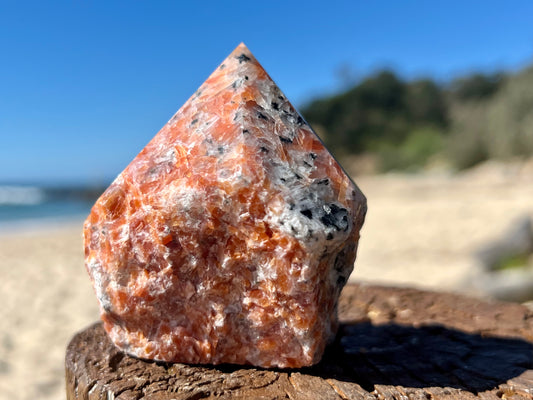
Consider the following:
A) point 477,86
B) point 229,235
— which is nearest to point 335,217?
point 229,235

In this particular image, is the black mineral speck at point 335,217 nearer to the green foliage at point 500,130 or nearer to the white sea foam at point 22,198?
the green foliage at point 500,130

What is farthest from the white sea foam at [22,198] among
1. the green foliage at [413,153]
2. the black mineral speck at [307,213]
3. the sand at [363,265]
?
the black mineral speck at [307,213]

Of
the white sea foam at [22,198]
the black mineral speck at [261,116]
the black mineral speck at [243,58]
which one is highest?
the white sea foam at [22,198]

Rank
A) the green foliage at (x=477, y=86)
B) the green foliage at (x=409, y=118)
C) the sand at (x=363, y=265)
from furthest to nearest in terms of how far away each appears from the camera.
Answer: the green foliage at (x=477, y=86) < the green foliage at (x=409, y=118) < the sand at (x=363, y=265)

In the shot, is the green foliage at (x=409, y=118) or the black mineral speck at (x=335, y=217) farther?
the green foliage at (x=409, y=118)

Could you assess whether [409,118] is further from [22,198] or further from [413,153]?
[22,198]

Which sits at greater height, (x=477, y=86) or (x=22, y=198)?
(x=477, y=86)

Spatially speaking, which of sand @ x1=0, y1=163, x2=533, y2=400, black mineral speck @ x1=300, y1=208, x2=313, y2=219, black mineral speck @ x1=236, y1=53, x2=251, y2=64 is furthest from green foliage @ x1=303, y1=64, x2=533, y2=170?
black mineral speck @ x1=300, y1=208, x2=313, y2=219
